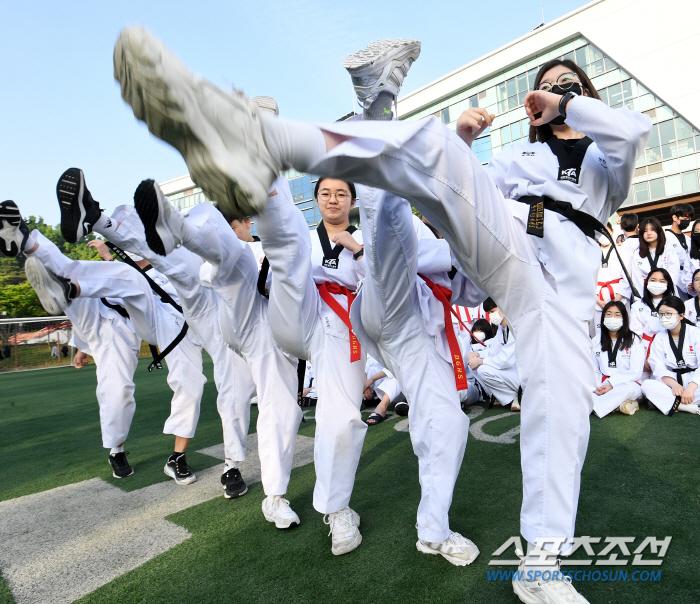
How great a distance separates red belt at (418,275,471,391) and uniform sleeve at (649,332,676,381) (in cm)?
349

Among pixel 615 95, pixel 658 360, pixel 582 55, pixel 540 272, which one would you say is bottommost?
pixel 658 360

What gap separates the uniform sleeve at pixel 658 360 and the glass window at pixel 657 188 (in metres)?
26.3

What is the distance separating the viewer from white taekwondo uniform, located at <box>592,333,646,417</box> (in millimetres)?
4605

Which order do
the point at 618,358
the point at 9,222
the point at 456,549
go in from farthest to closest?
the point at 618,358 → the point at 9,222 → the point at 456,549

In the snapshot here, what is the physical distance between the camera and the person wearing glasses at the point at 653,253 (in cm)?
694

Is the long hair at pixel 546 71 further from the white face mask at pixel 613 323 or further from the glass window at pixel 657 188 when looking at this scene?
the glass window at pixel 657 188

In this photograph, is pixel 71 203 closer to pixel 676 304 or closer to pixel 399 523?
pixel 399 523

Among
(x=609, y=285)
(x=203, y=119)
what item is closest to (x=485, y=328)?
(x=609, y=285)

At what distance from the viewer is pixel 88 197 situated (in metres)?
3.34

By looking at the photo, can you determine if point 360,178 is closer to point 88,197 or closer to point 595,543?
point 595,543

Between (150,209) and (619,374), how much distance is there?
15.6 feet

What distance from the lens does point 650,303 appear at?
628 cm

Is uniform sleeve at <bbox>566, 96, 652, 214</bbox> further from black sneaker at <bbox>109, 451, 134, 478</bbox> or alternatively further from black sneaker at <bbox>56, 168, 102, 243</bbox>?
black sneaker at <bbox>109, 451, 134, 478</bbox>

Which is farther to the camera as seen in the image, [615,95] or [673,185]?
[615,95]
